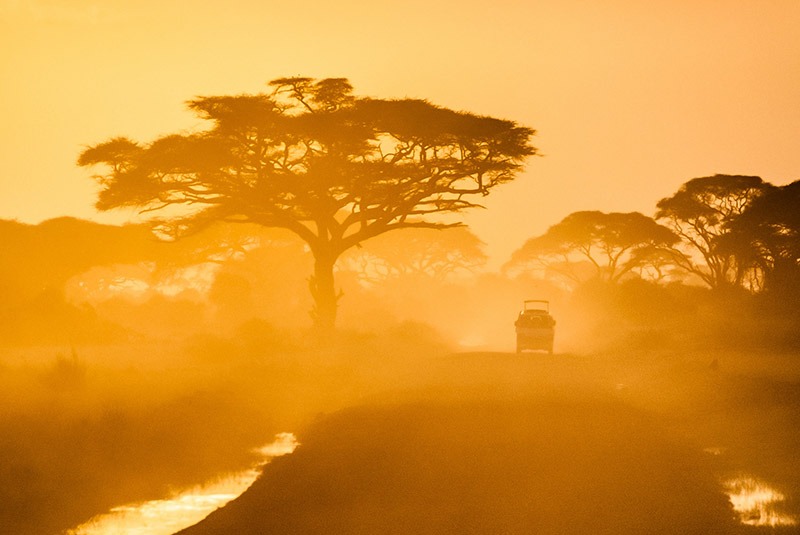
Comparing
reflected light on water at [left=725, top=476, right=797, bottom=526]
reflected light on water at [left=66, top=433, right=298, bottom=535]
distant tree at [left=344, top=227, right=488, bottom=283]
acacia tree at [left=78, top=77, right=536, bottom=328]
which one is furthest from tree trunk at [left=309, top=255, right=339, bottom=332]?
distant tree at [left=344, top=227, right=488, bottom=283]

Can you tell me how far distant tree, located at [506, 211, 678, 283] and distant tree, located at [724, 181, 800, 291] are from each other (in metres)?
17.7

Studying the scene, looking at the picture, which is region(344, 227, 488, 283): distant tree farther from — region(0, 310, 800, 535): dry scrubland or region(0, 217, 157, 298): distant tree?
region(0, 310, 800, 535): dry scrubland

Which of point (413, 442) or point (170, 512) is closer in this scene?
point (170, 512)

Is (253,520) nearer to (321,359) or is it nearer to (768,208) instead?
(321,359)

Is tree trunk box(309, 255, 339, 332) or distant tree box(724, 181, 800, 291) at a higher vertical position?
distant tree box(724, 181, 800, 291)

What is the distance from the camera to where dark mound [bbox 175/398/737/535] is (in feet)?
41.8

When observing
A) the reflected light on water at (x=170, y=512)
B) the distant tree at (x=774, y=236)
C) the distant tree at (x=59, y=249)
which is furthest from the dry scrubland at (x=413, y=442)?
the distant tree at (x=59, y=249)

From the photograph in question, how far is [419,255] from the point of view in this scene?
3858 inches

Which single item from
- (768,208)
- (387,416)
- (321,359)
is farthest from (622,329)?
(387,416)

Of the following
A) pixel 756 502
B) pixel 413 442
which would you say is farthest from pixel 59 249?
pixel 756 502

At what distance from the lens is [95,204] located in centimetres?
4578

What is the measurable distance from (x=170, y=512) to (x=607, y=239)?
7421 centimetres

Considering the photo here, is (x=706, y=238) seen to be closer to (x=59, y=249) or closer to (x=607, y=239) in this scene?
(x=607, y=239)

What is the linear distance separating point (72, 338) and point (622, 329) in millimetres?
32567
